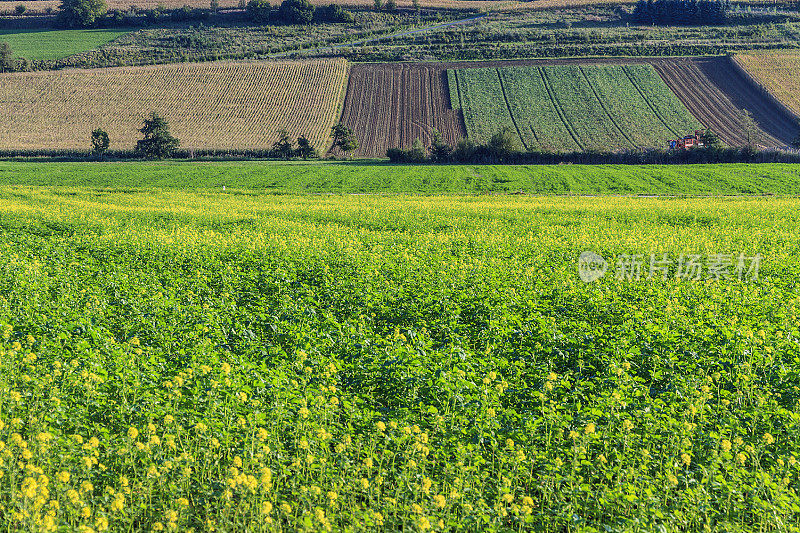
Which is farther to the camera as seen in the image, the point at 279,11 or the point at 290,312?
the point at 279,11

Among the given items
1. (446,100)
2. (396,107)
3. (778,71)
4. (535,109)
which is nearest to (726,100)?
(778,71)

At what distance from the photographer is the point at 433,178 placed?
212 ft

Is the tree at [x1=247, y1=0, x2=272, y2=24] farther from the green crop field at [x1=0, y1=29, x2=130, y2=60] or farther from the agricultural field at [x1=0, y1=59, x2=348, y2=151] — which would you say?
the agricultural field at [x1=0, y1=59, x2=348, y2=151]

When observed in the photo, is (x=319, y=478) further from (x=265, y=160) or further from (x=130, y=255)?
(x=265, y=160)

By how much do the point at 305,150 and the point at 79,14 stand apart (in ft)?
356

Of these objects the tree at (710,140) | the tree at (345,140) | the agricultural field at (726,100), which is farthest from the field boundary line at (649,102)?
the tree at (345,140)

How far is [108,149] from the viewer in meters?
88.4

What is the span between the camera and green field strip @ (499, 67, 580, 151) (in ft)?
292

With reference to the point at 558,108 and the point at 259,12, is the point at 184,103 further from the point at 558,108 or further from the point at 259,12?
the point at 259,12

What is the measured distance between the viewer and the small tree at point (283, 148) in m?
87.2

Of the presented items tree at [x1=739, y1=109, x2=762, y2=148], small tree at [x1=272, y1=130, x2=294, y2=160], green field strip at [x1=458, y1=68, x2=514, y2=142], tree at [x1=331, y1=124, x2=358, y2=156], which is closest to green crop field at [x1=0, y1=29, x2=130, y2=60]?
small tree at [x1=272, y1=130, x2=294, y2=160]

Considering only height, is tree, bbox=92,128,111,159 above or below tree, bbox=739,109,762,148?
below

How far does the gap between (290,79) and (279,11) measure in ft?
191

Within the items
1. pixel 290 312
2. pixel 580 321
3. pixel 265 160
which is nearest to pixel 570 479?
pixel 580 321
